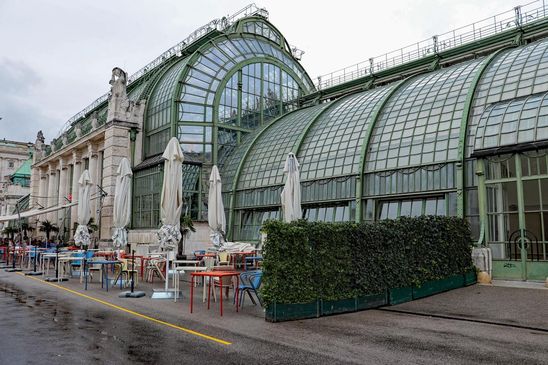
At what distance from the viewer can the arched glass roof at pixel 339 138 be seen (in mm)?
24125

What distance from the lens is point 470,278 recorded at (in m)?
15.8

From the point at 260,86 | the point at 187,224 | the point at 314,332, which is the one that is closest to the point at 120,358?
the point at 314,332

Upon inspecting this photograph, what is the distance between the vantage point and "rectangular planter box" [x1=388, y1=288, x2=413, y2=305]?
12.5 meters

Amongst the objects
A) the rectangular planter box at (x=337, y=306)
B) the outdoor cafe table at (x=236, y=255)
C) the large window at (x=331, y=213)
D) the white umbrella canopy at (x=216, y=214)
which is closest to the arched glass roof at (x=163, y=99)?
the outdoor cafe table at (x=236, y=255)

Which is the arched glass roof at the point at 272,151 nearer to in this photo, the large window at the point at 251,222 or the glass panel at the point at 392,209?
the large window at the point at 251,222

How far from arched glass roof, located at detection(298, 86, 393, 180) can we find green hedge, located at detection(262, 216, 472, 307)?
931 centimetres

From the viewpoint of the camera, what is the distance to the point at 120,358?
7.15 meters

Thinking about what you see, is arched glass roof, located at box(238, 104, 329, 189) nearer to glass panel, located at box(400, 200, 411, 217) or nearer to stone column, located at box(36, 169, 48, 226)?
glass panel, located at box(400, 200, 411, 217)

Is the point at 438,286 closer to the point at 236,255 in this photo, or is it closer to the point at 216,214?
the point at 216,214

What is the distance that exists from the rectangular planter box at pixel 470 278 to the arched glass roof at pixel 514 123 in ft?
15.1

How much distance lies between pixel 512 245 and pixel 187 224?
17.5m

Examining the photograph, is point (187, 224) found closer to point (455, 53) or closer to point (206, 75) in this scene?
point (206, 75)

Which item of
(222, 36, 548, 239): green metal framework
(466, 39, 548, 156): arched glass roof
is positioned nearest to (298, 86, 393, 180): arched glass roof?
(222, 36, 548, 239): green metal framework

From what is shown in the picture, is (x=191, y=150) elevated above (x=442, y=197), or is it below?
above
